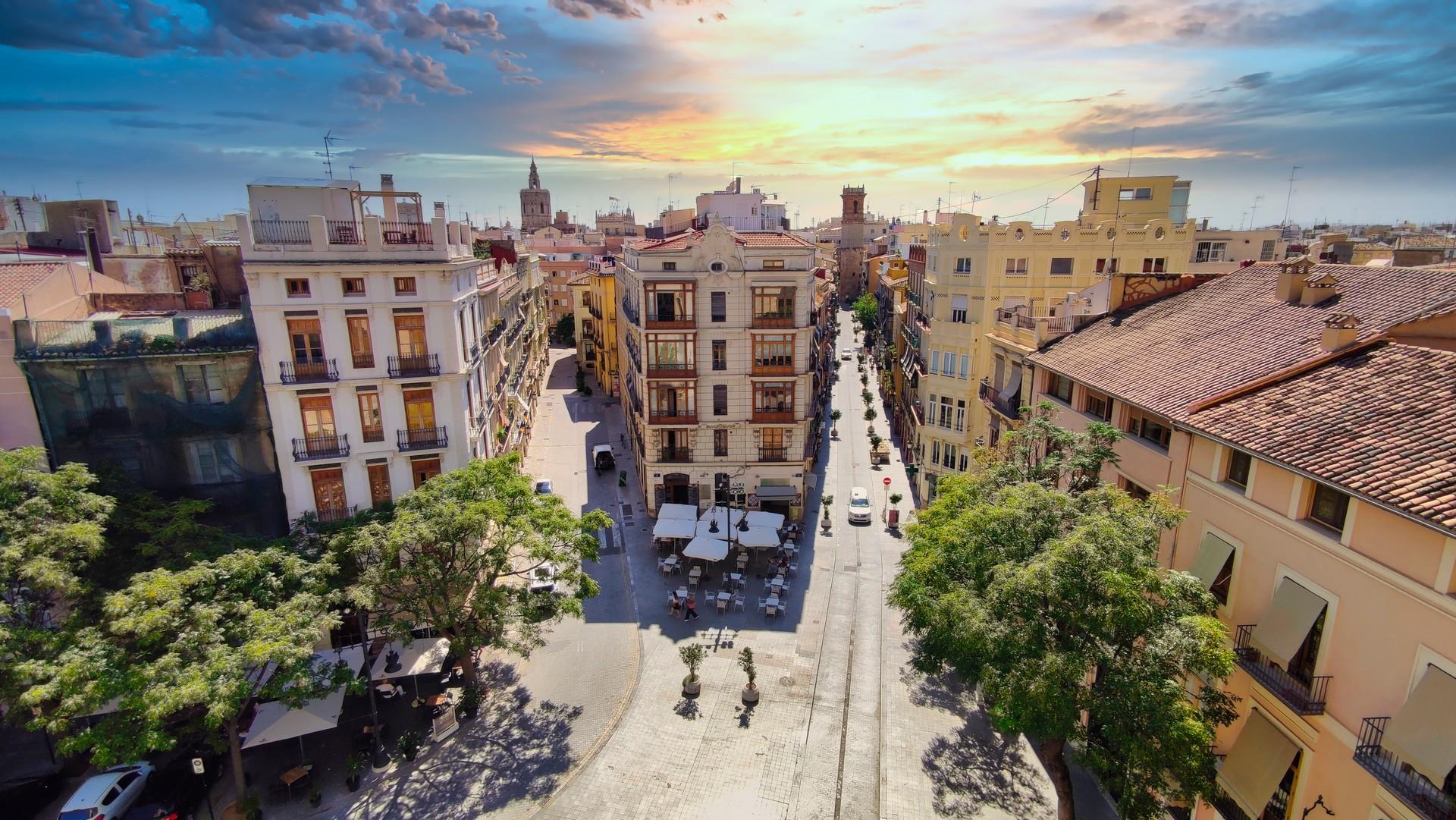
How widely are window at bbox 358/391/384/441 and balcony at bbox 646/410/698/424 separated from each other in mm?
15026

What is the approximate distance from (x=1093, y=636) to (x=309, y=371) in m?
28.8

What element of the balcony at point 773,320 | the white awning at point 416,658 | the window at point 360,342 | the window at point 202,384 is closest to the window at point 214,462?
the window at point 202,384

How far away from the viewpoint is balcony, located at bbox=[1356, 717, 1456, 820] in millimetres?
11766

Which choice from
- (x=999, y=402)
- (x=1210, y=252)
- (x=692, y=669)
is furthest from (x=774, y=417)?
(x=1210, y=252)

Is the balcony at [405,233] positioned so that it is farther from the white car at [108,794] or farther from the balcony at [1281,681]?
the balcony at [1281,681]

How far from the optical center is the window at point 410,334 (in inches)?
1104

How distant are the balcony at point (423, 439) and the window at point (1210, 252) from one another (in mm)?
53504

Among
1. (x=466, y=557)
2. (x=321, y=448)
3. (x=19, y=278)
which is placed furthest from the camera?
(x=321, y=448)

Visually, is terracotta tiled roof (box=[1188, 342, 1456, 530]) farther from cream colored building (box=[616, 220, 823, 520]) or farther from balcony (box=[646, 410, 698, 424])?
balcony (box=[646, 410, 698, 424])

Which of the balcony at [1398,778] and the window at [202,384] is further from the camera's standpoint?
the window at [202,384]

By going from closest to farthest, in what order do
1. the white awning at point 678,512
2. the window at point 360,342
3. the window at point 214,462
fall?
the window at point 214,462
the window at point 360,342
the white awning at point 678,512

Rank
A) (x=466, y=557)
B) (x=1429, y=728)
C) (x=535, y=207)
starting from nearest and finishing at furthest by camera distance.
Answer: (x=1429, y=728)
(x=466, y=557)
(x=535, y=207)

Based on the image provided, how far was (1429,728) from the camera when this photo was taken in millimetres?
12180

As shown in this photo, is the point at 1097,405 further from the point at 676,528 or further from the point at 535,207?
the point at 535,207
